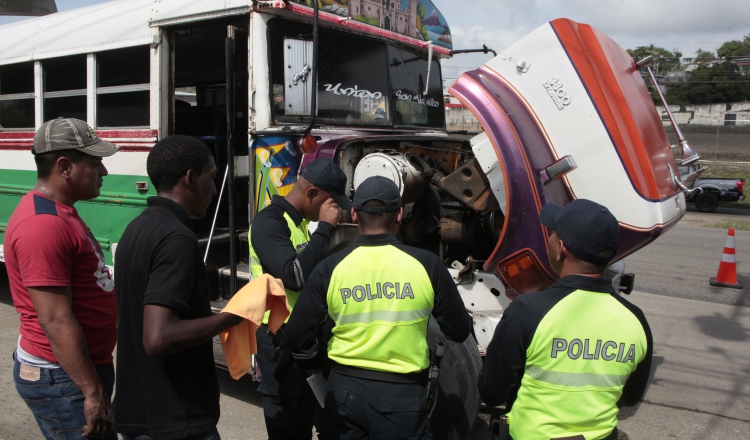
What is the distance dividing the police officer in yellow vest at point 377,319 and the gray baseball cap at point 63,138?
41.6 inches

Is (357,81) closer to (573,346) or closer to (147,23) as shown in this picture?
Answer: (147,23)

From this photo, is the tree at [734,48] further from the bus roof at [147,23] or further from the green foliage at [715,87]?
the bus roof at [147,23]

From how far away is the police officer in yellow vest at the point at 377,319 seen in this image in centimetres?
235

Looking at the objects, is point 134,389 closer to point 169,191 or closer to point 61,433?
point 61,433

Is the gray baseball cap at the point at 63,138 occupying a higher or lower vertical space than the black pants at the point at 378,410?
higher

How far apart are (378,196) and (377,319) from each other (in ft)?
1.62

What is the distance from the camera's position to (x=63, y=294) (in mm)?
2258

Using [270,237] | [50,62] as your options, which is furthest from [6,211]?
[270,237]

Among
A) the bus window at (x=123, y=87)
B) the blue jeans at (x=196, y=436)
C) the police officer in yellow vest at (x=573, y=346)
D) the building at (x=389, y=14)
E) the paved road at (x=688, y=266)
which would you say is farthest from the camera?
the paved road at (x=688, y=266)

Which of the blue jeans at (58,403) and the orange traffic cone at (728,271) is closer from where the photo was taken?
the blue jeans at (58,403)

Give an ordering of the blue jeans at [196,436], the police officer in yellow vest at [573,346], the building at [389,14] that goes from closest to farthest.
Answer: the police officer in yellow vest at [573,346] < the blue jeans at [196,436] < the building at [389,14]

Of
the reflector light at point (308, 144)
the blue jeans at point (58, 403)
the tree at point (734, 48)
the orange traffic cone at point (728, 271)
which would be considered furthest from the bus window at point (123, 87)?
the tree at point (734, 48)

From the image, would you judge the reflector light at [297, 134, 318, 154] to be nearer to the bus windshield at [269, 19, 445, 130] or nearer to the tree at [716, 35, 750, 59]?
the bus windshield at [269, 19, 445, 130]

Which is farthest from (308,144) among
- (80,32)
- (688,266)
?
(688,266)
